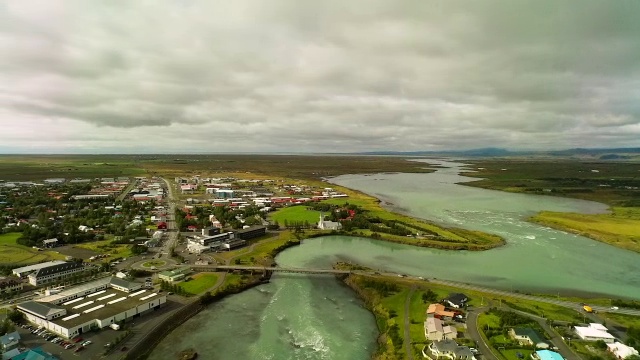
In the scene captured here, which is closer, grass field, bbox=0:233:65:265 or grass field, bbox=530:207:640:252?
grass field, bbox=0:233:65:265

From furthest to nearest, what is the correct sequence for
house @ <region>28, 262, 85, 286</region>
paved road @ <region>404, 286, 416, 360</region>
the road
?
the road → house @ <region>28, 262, 85, 286</region> → paved road @ <region>404, 286, 416, 360</region>

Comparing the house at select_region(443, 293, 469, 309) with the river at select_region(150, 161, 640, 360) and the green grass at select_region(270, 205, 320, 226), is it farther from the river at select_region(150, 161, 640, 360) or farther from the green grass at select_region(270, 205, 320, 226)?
the green grass at select_region(270, 205, 320, 226)

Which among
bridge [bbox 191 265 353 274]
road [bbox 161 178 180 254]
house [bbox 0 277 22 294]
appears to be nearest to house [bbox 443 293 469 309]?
bridge [bbox 191 265 353 274]

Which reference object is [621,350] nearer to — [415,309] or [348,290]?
[415,309]

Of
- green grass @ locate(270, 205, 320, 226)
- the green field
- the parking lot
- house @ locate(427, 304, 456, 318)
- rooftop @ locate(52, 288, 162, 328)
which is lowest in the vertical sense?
the parking lot

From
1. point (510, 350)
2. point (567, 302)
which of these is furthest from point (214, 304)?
point (567, 302)

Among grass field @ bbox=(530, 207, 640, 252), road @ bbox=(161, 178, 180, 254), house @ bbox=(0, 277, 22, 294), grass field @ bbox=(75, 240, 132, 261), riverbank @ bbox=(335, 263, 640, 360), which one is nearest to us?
riverbank @ bbox=(335, 263, 640, 360)

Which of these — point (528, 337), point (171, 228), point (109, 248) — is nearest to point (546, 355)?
point (528, 337)
